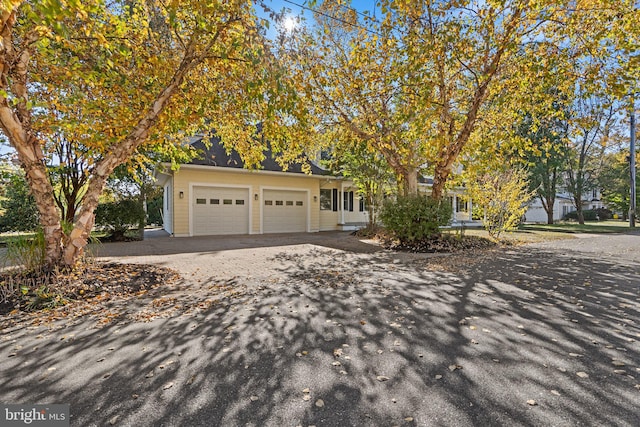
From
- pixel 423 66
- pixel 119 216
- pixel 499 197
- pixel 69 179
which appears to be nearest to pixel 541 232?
pixel 499 197

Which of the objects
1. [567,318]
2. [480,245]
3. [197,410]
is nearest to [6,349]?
[197,410]

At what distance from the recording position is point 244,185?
1388 centimetres

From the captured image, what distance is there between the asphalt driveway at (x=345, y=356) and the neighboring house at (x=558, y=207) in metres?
29.3

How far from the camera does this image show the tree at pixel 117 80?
4.46 metres

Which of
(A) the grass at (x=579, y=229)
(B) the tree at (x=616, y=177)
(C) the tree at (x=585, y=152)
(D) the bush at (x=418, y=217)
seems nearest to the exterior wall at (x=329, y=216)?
(D) the bush at (x=418, y=217)

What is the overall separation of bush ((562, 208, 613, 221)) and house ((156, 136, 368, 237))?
1113 inches

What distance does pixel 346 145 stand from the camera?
11.9 metres

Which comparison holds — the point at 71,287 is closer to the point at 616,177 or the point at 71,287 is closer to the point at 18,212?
the point at 18,212

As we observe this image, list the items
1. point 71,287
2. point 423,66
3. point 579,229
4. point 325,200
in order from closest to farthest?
point 71,287, point 423,66, point 325,200, point 579,229

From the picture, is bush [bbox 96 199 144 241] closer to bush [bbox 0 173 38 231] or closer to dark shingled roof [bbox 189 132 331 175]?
dark shingled roof [bbox 189 132 331 175]

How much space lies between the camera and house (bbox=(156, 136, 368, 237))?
12734 millimetres

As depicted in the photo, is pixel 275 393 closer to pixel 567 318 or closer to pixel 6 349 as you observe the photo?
pixel 6 349

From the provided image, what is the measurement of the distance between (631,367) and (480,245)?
8.15 metres

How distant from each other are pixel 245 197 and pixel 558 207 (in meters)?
36.6
